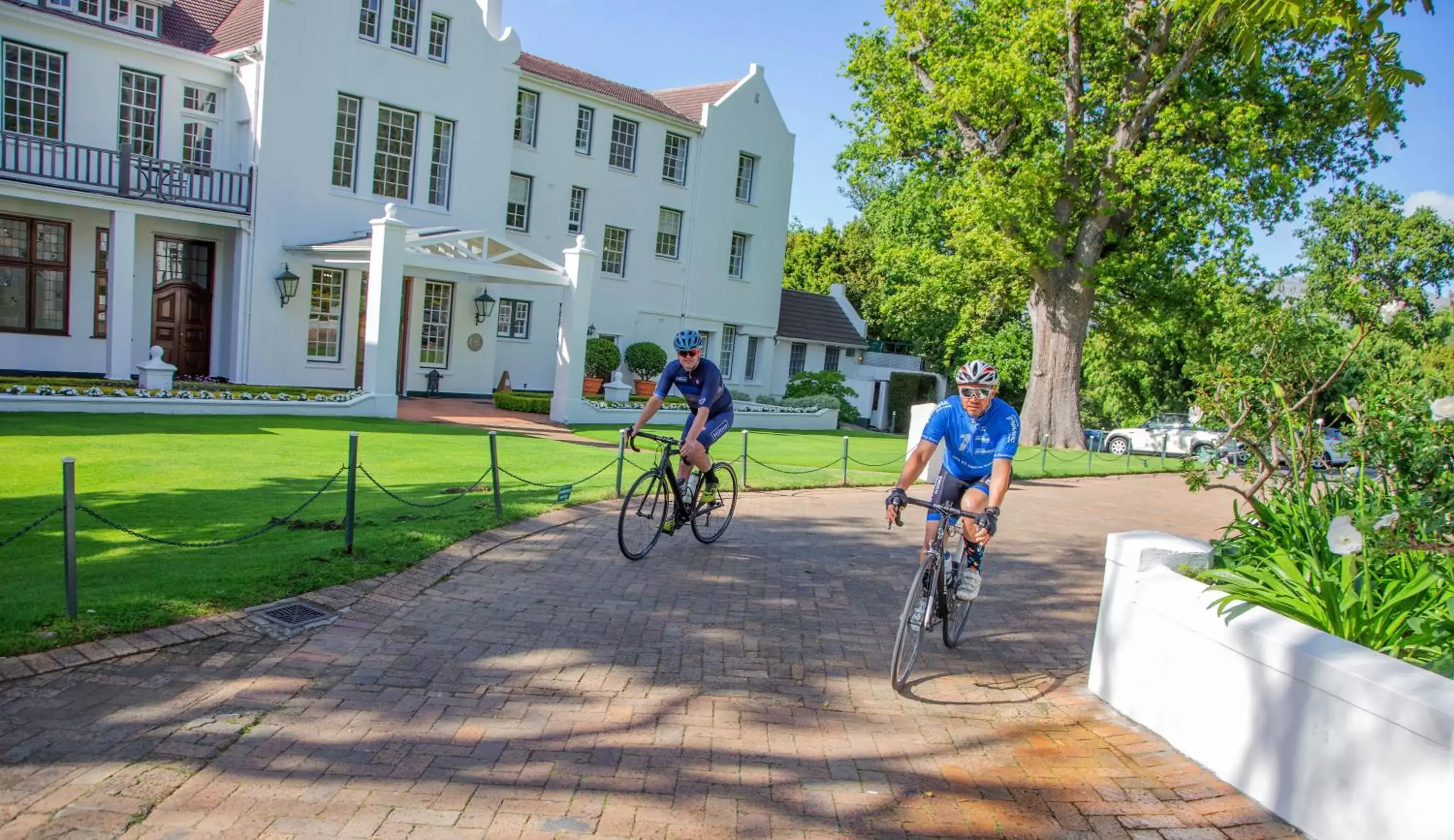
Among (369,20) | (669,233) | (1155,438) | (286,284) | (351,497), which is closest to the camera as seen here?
(351,497)

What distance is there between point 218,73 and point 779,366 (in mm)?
20005

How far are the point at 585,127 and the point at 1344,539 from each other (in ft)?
84.9

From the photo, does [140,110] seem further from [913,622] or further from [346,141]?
[913,622]

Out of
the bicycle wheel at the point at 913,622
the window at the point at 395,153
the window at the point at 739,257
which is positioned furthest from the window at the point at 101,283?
the bicycle wheel at the point at 913,622

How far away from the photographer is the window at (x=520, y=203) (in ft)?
86.8

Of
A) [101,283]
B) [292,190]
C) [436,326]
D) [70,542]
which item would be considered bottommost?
[70,542]

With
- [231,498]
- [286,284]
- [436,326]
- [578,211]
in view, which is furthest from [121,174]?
[231,498]

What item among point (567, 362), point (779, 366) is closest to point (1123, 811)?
point (567, 362)

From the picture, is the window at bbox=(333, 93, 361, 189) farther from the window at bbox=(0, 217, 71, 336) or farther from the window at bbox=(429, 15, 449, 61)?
the window at bbox=(0, 217, 71, 336)

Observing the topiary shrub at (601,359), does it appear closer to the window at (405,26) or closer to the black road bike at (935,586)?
the window at (405,26)

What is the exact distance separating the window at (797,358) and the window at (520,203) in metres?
12.5

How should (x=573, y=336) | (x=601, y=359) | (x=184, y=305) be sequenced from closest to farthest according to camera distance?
(x=184, y=305) < (x=573, y=336) < (x=601, y=359)

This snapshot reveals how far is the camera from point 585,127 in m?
27.8

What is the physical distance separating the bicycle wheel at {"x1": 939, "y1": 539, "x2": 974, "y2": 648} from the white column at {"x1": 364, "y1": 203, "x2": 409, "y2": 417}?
14.9m
